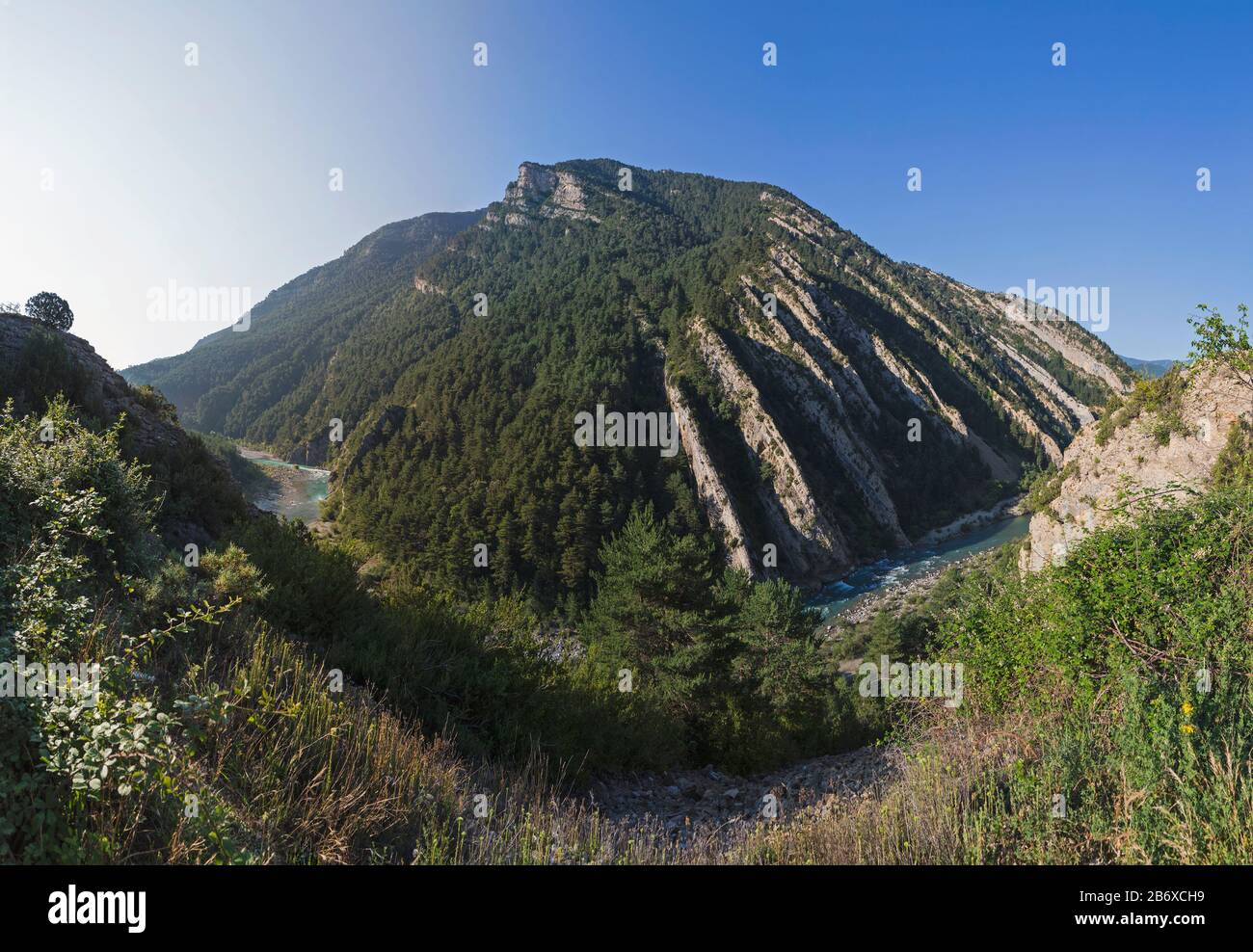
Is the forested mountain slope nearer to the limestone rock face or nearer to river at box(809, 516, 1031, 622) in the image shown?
river at box(809, 516, 1031, 622)

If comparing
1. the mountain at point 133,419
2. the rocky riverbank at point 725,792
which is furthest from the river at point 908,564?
the mountain at point 133,419

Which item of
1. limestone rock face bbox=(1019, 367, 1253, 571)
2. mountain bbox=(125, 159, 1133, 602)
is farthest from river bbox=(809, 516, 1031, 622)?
limestone rock face bbox=(1019, 367, 1253, 571)

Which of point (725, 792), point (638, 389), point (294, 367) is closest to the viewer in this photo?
point (725, 792)

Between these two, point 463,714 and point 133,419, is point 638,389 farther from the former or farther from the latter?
point 463,714

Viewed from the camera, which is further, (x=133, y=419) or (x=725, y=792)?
(x=133, y=419)

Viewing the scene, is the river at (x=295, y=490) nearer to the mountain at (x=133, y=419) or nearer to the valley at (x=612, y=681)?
the mountain at (x=133, y=419)

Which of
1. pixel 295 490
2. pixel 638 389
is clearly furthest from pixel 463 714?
pixel 638 389
